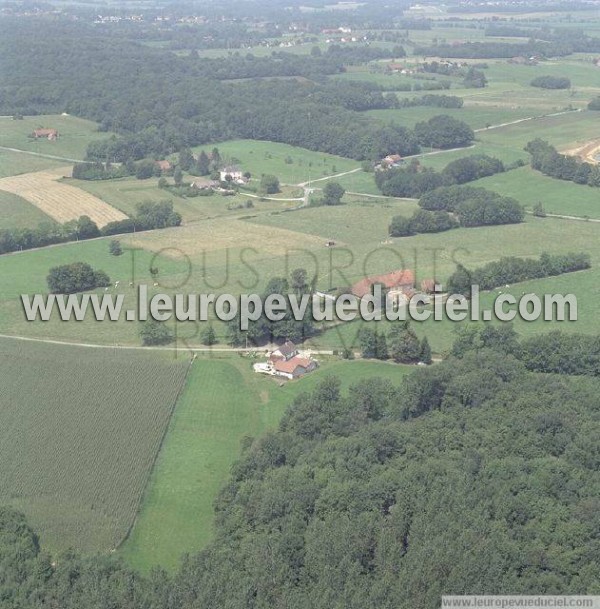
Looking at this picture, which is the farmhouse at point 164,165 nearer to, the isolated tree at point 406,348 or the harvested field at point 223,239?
the harvested field at point 223,239

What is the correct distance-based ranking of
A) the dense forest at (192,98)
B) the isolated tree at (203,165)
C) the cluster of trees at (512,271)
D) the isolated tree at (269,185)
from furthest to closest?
1. the dense forest at (192,98)
2. the isolated tree at (203,165)
3. the isolated tree at (269,185)
4. the cluster of trees at (512,271)

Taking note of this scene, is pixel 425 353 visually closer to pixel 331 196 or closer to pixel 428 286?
pixel 428 286

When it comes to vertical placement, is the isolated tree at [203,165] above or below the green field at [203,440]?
above

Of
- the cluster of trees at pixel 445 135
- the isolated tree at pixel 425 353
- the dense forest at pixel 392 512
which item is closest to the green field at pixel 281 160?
the cluster of trees at pixel 445 135

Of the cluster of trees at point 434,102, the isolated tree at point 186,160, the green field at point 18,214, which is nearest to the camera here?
the green field at point 18,214

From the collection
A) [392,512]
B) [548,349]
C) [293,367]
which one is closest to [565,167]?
[548,349]

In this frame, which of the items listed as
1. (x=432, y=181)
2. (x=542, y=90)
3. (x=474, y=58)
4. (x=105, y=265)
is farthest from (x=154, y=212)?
(x=474, y=58)
